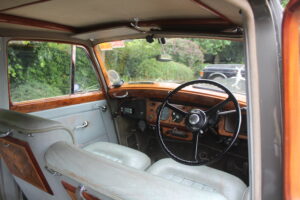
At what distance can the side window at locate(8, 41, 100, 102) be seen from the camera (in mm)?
1890

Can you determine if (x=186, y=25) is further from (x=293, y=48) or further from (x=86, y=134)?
(x=86, y=134)

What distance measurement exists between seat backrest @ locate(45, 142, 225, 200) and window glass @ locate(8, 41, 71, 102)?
3.51 ft

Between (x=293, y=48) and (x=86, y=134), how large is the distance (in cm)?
222

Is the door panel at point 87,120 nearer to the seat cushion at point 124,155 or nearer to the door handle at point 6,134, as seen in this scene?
the seat cushion at point 124,155

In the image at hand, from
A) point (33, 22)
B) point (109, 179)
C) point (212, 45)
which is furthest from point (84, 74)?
point (109, 179)

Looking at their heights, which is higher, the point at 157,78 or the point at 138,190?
the point at 157,78

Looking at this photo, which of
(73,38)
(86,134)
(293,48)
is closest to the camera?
(293,48)

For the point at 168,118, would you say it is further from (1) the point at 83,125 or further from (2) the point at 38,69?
(2) the point at 38,69

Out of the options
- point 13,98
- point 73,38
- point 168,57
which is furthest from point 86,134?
point 168,57

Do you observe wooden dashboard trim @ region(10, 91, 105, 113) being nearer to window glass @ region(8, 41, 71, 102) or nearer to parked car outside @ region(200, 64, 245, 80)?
window glass @ region(8, 41, 71, 102)

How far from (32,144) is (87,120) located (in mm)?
1450

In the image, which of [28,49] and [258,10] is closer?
[258,10]

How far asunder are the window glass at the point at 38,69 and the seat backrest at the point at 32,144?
67 cm

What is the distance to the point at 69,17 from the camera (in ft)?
5.88
